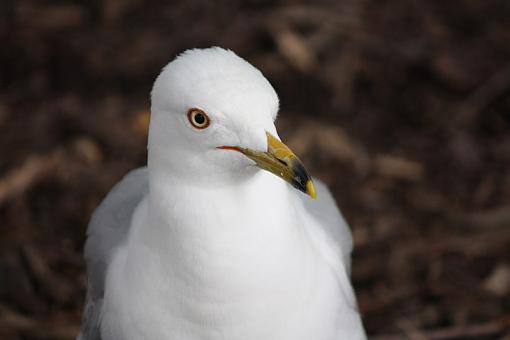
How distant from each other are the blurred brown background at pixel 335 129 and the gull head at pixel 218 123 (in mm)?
1671

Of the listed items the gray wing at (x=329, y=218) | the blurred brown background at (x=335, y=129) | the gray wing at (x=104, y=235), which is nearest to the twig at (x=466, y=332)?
the blurred brown background at (x=335, y=129)

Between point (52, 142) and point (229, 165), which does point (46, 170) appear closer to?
point (52, 142)

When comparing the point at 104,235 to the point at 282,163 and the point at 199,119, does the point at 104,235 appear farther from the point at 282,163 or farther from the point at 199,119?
the point at 282,163

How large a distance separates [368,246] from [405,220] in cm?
25

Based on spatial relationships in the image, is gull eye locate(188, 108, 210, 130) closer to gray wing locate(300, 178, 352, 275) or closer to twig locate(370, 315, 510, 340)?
gray wing locate(300, 178, 352, 275)

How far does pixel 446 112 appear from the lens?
499cm

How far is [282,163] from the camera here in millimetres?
2486

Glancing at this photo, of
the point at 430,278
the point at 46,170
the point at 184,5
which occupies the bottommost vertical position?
the point at 430,278

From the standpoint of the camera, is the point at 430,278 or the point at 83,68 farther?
the point at 83,68

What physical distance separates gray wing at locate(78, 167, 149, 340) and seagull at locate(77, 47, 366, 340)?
12 centimetres

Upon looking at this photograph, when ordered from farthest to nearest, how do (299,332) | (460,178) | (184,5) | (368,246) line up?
(184,5) < (460,178) < (368,246) < (299,332)

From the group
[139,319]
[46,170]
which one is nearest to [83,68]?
[46,170]

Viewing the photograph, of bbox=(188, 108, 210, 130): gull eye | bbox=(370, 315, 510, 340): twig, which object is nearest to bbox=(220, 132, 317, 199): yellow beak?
bbox=(188, 108, 210, 130): gull eye

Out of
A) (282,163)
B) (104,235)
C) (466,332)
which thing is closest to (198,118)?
(282,163)
